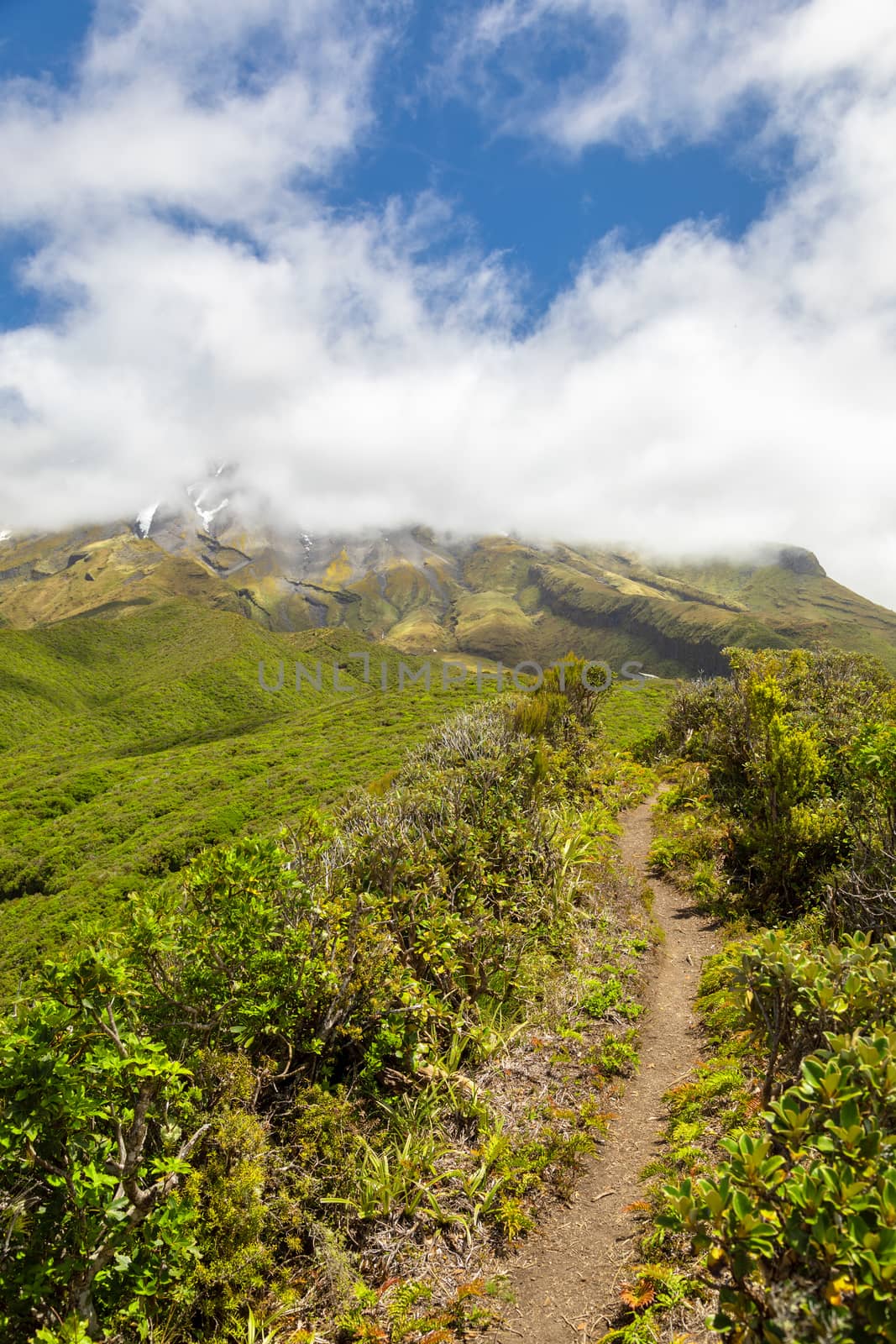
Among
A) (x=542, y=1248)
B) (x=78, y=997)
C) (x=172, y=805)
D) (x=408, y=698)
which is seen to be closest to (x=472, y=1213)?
(x=542, y=1248)

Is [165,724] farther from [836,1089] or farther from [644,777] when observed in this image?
[836,1089]

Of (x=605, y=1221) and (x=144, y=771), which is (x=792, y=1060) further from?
(x=144, y=771)

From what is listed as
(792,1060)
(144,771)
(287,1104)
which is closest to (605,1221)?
(792,1060)

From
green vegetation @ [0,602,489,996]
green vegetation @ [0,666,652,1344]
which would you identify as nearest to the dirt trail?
green vegetation @ [0,666,652,1344]

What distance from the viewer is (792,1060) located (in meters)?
4.62

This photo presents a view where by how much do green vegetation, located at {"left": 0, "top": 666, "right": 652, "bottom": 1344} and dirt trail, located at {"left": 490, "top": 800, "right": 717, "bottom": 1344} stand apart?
236 millimetres

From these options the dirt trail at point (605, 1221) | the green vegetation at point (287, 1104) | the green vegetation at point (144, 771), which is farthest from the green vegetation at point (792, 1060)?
the green vegetation at point (144, 771)

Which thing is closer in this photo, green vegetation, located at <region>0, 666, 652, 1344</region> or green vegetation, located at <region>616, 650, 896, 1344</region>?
green vegetation, located at <region>616, 650, 896, 1344</region>

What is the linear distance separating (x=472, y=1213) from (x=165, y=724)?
81.6m

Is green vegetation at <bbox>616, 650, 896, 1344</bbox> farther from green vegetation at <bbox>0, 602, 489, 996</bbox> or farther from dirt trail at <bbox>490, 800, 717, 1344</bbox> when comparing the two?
green vegetation at <bbox>0, 602, 489, 996</bbox>

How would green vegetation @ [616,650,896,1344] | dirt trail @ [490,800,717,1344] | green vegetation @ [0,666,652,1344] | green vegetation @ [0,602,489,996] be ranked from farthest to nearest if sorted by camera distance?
green vegetation @ [0,602,489,996]
dirt trail @ [490,800,717,1344]
green vegetation @ [0,666,652,1344]
green vegetation @ [616,650,896,1344]

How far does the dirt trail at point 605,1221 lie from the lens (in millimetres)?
4367

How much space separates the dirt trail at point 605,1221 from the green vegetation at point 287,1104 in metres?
0.24

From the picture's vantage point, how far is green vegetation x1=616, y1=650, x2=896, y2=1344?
2.22m
